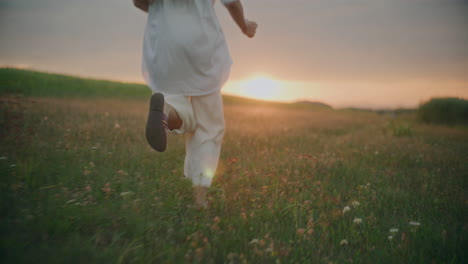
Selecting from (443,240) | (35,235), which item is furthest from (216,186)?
(443,240)

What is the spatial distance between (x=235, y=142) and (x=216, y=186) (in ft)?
8.46

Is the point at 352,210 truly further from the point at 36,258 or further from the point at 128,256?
the point at 36,258

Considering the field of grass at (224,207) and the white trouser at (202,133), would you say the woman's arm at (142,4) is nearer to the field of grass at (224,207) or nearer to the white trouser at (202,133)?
the white trouser at (202,133)

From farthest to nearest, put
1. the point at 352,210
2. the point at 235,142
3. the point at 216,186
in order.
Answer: the point at 235,142 < the point at 216,186 < the point at 352,210

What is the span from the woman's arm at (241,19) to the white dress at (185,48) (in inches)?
2.4

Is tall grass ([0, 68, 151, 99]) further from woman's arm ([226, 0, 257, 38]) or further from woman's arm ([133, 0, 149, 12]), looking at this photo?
woman's arm ([226, 0, 257, 38])

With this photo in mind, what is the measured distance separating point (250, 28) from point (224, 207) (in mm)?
1714

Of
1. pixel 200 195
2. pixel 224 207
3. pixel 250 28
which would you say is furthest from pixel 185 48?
pixel 224 207

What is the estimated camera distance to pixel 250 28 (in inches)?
111

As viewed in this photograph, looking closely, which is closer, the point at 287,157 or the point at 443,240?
the point at 443,240

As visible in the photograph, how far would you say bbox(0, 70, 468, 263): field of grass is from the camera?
1875 millimetres

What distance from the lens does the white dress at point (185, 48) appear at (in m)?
2.51

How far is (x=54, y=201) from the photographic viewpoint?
7.10 feet

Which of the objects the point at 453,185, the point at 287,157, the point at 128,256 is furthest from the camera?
the point at 287,157
